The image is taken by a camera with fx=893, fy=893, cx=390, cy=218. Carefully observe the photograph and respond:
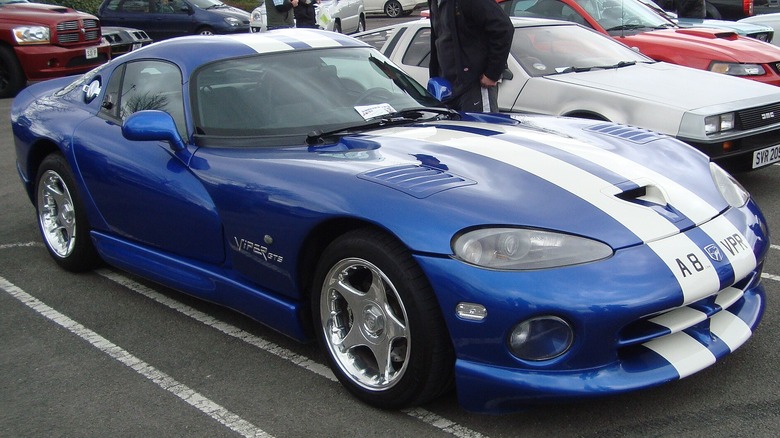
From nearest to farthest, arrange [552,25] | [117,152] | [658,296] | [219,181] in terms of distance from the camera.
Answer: [658,296] < [219,181] < [117,152] < [552,25]

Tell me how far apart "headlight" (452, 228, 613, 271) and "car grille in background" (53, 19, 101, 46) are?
10.9 m

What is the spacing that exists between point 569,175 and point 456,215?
568 millimetres

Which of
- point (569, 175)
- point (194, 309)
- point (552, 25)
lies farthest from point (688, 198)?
point (552, 25)

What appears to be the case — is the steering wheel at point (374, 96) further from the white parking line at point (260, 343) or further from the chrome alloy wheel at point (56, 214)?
the chrome alloy wheel at point (56, 214)

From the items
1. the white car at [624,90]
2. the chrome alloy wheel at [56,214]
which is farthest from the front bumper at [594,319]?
the white car at [624,90]

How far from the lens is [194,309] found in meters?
4.64

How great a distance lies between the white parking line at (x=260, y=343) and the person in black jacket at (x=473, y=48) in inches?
100

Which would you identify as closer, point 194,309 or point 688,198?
point 688,198

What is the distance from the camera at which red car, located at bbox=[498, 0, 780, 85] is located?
311 inches

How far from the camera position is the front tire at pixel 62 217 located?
16.5ft

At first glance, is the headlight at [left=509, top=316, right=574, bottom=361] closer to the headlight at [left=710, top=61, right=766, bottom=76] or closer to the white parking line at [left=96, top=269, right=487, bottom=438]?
the white parking line at [left=96, top=269, right=487, bottom=438]

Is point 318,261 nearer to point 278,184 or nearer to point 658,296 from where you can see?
point 278,184

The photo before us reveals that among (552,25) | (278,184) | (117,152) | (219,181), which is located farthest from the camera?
(552,25)

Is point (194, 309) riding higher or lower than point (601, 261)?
lower
